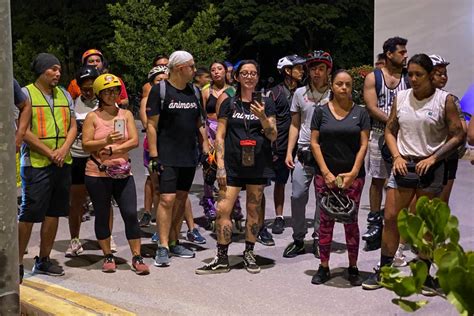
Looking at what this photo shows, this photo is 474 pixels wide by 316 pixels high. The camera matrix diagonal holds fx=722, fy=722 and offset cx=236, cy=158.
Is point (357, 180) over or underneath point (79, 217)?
over

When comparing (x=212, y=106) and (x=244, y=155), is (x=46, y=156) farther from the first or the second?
(x=212, y=106)

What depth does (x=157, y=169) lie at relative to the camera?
689cm

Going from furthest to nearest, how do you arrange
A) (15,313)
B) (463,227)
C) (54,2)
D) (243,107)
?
(54,2) < (463,227) < (243,107) < (15,313)

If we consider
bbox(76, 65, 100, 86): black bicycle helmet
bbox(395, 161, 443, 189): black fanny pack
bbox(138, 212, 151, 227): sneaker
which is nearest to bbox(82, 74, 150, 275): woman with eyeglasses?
bbox(76, 65, 100, 86): black bicycle helmet

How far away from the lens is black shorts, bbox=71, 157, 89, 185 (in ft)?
24.7

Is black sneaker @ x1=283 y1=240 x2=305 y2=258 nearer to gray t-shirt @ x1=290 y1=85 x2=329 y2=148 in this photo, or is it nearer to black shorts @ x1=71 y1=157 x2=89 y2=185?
gray t-shirt @ x1=290 y1=85 x2=329 y2=148

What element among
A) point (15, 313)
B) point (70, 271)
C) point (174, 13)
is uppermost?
point (174, 13)

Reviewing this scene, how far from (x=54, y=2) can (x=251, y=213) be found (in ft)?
86.9

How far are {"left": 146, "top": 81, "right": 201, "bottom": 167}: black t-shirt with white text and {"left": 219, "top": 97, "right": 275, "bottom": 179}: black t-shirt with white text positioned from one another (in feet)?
1.36

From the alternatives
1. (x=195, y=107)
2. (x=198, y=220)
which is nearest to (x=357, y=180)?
(x=195, y=107)

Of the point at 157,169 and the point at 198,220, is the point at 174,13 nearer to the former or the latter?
the point at 198,220

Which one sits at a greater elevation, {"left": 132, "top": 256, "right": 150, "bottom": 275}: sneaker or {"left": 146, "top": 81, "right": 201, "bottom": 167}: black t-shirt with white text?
{"left": 146, "top": 81, "right": 201, "bottom": 167}: black t-shirt with white text

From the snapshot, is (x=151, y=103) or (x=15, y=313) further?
(x=151, y=103)

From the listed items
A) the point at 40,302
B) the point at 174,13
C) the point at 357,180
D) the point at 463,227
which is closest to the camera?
the point at 40,302
